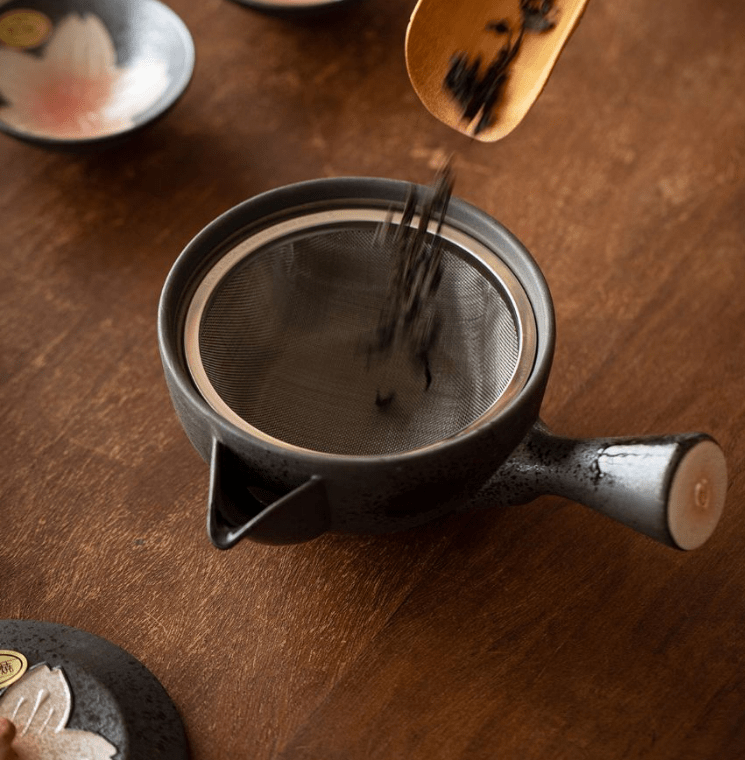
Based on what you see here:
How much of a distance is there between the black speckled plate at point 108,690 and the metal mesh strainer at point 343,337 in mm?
216

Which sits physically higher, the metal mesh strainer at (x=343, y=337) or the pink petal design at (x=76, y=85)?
the metal mesh strainer at (x=343, y=337)

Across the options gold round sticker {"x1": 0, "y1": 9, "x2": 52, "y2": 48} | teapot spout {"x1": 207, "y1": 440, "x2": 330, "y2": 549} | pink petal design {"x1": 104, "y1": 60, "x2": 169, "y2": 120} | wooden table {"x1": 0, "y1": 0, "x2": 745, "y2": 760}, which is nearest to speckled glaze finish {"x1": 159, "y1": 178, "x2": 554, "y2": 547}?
teapot spout {"x1": 207, "y1": 440, "x2": 330, "y2": 549}

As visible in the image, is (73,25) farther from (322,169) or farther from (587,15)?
(587,15)

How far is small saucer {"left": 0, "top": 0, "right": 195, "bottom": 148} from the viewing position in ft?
4.08

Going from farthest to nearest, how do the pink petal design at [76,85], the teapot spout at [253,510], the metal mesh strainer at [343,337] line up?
1. the pink petal design at [76,85]
2. the metal mesh strainer at [343,337]
3. the teapot spout at [253,510]

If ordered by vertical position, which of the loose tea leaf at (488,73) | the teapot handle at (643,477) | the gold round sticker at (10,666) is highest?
the loose tea leaf at (488,73)

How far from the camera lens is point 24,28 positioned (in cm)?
129

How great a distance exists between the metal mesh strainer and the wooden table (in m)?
0.09

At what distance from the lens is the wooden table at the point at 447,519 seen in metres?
0.80

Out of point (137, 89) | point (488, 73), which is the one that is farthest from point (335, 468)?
point (137, 89)

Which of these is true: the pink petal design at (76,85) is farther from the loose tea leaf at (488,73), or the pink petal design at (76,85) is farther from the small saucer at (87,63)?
the loose tea leaf at (488,73)

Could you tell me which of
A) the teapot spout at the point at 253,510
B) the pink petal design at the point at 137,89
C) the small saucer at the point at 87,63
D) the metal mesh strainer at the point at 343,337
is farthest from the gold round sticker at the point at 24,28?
the teapot spout at the point at 253,510

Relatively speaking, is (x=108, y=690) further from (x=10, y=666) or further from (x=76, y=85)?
(x=76, y=85)

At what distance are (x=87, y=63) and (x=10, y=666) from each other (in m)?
0.80
